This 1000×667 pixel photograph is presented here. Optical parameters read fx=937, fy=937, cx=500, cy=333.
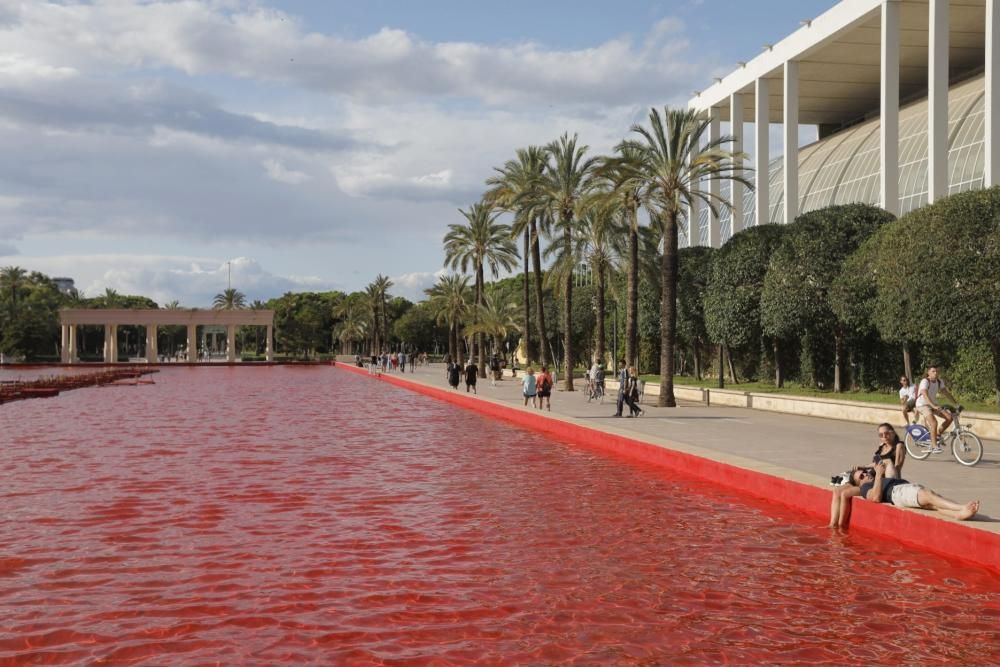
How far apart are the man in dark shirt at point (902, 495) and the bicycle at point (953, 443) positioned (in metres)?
4.98

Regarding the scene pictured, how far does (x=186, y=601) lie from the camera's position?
8.25m

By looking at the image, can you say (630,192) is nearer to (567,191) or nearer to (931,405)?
(567,191)

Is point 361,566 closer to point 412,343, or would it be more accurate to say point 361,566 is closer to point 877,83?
point 877,83

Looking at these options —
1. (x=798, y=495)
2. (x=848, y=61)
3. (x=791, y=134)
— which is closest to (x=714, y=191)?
(x=791, y=134)

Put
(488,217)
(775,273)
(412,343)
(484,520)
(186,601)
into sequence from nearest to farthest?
1. (186,601)
2. (484,520)
3. (775,273)
4. (488,217)
5. (412,343)

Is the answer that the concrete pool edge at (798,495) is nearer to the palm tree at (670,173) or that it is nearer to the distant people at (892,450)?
the distant people at (892,450)

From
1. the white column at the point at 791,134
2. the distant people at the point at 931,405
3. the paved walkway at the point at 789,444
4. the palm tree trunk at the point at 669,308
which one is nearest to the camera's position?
the paved walkway at the point at 789,444

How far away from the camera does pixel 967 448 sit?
15352 millimetres

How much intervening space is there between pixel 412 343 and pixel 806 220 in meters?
92.4

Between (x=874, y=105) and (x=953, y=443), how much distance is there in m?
50.5

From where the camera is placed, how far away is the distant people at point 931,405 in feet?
52.5

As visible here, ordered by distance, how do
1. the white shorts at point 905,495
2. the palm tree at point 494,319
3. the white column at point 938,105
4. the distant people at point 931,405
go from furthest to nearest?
the palm tree at point 494,319 → the white column at point 938,105 → the distant people at point 931,405 → the white shorts at point 905,495

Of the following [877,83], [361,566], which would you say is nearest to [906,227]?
[361,566]

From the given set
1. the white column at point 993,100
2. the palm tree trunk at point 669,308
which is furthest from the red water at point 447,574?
the white column at point 993,100
